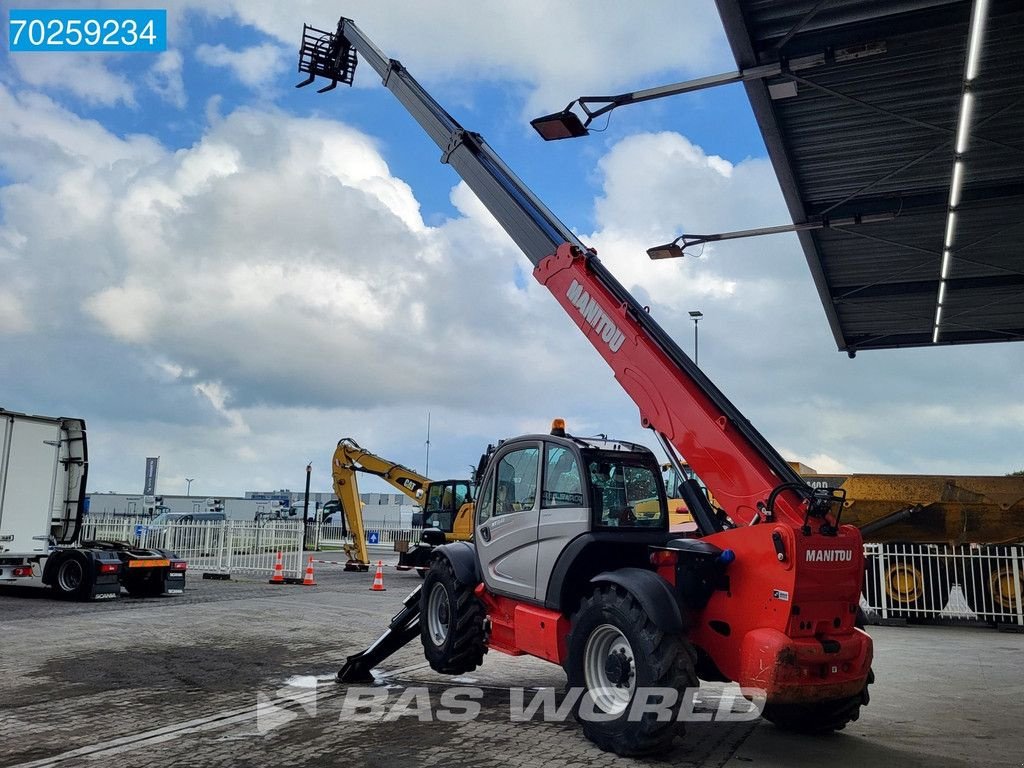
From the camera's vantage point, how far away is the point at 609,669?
583 cm

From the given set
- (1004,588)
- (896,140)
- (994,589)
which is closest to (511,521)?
(896,140)

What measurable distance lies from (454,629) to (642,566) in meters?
1.93

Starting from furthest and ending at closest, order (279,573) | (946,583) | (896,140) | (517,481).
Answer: (279,573) < (946,583) < (896,140) < (517,481)

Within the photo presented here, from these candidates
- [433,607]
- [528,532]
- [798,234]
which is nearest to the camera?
[528,532]

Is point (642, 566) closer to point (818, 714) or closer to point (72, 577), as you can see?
point (818, 714)

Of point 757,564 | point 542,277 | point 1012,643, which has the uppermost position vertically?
point 542,277

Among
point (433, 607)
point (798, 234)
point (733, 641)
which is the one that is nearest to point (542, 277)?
point (433, 607)

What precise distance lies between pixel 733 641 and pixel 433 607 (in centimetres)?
334

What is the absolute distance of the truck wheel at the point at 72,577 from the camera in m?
15.1

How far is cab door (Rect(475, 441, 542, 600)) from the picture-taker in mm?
6855

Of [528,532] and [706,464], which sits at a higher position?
[706,464]

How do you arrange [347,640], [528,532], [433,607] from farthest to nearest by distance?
[347,640]
[433,607]
[528,532]

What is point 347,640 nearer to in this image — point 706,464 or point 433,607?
point 433,607

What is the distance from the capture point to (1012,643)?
12500 millimetres
